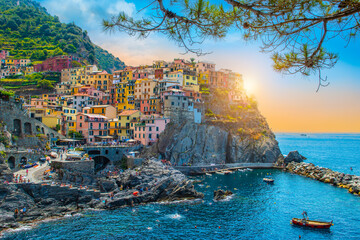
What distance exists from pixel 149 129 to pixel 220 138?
18569mm

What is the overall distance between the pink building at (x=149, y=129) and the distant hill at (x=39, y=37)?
214ft

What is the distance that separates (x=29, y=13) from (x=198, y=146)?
139 m

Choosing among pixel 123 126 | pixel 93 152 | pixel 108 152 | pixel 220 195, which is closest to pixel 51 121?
pixel 93 152

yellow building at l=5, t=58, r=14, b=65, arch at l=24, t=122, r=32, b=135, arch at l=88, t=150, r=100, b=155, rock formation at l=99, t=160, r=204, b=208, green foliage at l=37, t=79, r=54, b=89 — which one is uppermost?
yellow building at l=5, t=58, r=14, b=65

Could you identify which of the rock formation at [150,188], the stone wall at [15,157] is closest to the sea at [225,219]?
the rock formation at [150,188]

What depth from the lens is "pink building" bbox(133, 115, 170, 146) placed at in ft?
207

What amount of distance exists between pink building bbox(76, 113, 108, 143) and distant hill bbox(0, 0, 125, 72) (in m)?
60.1

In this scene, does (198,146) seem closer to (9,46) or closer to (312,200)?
(312,200)

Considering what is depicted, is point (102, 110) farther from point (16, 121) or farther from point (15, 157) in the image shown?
point (15, 157)

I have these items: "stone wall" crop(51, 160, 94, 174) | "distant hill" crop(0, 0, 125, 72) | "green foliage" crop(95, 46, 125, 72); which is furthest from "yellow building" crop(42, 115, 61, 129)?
"green foliage" crop(95, 46, 125, 72)

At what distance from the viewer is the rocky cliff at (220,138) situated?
62.2 metres

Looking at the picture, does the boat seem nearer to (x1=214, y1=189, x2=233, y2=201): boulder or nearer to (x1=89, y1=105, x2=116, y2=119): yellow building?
(x1=214, y1=189, x2=233, y2=201): boulder

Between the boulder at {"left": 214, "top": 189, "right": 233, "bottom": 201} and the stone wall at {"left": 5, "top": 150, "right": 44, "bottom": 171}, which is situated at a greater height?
the stone wall at {"left": 5, "top": 150, "right": 44, "bottom": 171}

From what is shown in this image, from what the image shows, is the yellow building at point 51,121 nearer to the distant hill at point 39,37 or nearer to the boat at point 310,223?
the boat at point 310,223
